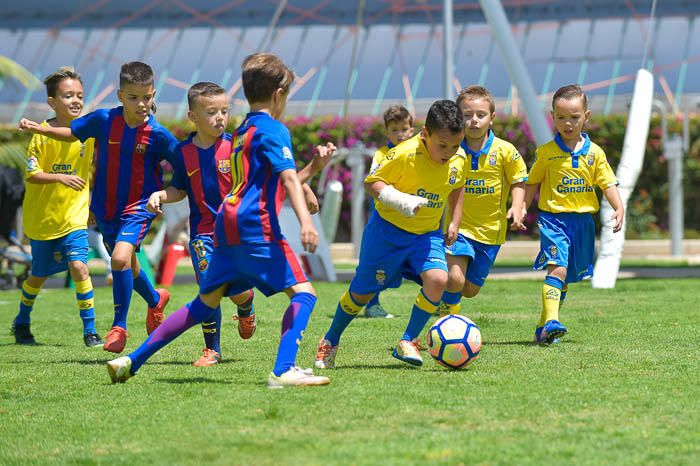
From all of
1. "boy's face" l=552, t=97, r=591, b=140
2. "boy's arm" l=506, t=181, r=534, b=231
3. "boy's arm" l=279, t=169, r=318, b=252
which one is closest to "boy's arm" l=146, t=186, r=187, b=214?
"boy's arm" l=279, t=169, r=318, b=252

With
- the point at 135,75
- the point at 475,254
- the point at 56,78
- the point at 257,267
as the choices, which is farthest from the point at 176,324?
the point at 56,78

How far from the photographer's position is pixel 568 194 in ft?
26.5

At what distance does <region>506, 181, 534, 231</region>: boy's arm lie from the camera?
772cm

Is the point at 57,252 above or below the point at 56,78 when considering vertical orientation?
below

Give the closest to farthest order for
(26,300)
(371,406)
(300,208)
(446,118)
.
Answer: (371,406)
(300,208)
(446,118)
(26,300)

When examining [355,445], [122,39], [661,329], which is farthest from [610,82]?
[355,445]

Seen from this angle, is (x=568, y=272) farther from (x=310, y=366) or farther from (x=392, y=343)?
(x=310, y=366)

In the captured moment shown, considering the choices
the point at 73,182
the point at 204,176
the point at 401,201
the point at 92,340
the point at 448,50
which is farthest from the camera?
the point at 448,50

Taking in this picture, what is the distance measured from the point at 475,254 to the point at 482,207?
0.33 metres

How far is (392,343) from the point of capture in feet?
26.1

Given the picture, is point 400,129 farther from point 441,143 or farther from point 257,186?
point 257,186

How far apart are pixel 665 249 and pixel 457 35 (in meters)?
14.7

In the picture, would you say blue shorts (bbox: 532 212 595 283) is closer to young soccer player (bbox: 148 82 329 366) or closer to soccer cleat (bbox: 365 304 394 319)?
young soccer player (bbox: 148 82 329 366)

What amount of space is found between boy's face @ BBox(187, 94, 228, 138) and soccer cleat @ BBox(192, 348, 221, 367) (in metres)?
1.36
